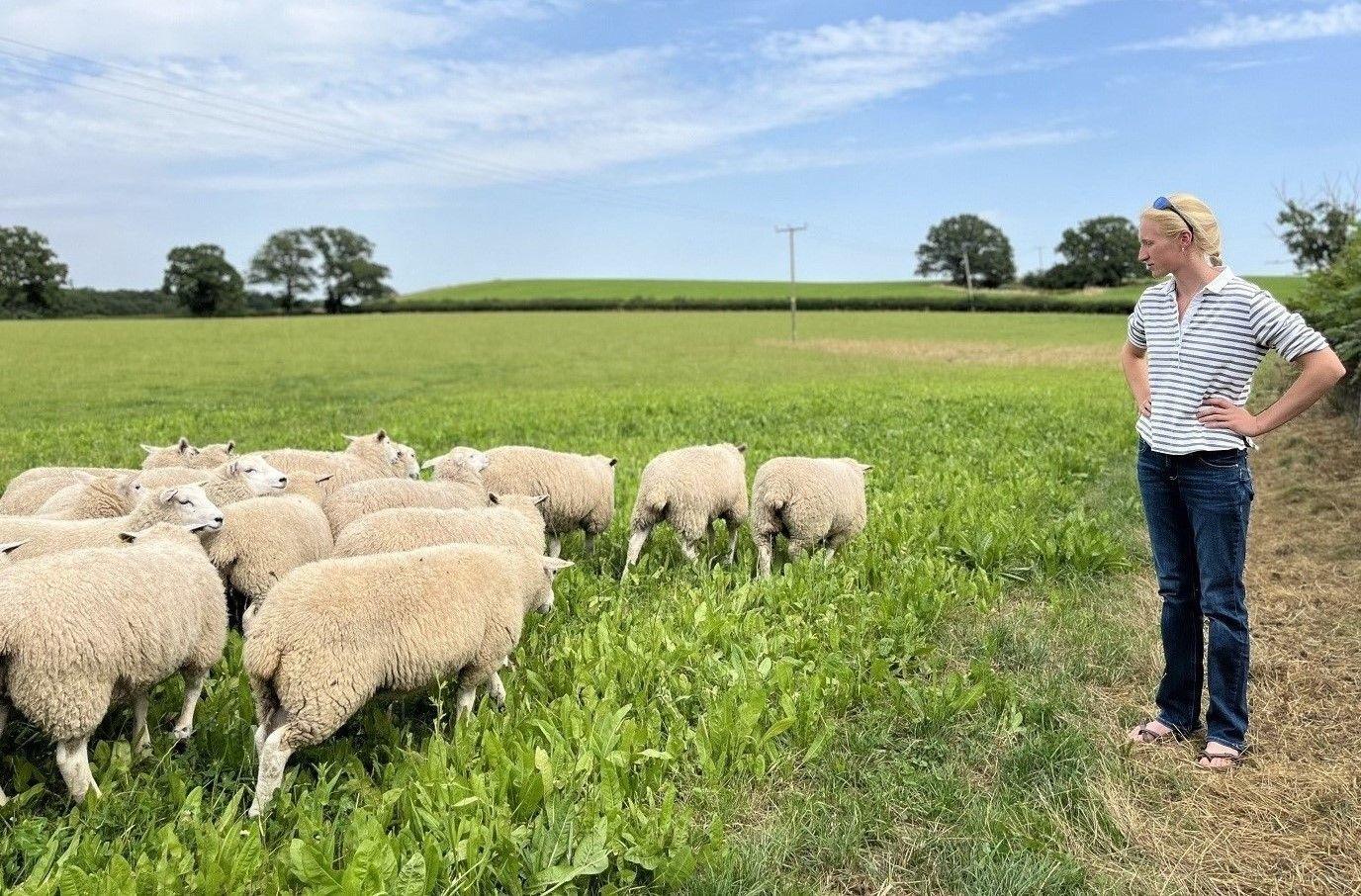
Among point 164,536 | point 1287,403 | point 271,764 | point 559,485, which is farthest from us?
point 559,485

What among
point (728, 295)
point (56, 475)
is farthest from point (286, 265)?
point (56, 475)

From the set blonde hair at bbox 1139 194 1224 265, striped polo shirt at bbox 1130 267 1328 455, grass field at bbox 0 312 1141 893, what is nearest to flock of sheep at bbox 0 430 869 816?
grass field at bbox 0 312 1141 893

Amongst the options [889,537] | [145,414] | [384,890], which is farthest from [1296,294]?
[145,414]

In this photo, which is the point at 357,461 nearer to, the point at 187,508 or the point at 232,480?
the point at 232,480

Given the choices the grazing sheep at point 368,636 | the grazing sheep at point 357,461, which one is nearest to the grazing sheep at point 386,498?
the grazing sheep at point 357,461

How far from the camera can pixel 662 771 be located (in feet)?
14.0

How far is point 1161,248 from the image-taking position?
4.44 metres

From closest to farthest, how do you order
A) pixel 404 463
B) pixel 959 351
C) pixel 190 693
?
1. pixel 190 693
2. pixel 404 463
3. pixel 959 351

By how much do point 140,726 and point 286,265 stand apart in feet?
402

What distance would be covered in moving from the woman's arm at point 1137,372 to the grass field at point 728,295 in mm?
86148

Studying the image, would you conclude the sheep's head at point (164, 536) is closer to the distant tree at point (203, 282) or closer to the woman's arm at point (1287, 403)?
the woman's arm at point (1287, 403)

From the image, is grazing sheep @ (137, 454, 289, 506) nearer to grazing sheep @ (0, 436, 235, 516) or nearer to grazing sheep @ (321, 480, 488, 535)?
grazing sheep @ (0, 436, 235, 516)

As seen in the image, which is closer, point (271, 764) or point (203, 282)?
point (271, 764)

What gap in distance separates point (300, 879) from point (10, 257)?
11488cm
